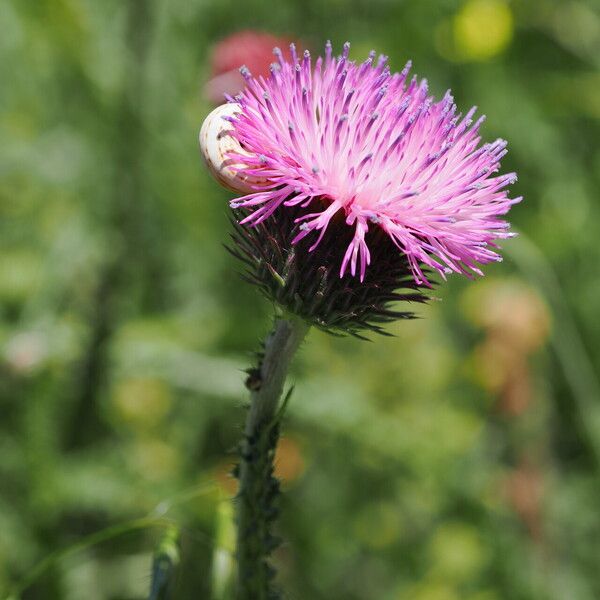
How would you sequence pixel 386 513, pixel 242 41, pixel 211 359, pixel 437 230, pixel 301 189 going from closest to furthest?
pixel 301 189 → pixel 437 230 → pixel 211 359 → pixel 242 41 → pixel 386 513

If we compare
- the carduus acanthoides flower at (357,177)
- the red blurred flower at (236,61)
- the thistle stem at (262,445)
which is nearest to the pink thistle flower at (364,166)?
the carduus acanthoides flower at (357,177)

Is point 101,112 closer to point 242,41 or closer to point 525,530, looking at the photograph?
point 242,41

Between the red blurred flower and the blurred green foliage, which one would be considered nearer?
the blurred green foliage

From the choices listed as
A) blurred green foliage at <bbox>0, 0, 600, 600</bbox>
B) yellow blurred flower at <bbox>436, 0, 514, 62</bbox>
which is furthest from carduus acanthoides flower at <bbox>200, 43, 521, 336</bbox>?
yellow blurred flower at <bbox>436, 0, 514, 62</bbox>

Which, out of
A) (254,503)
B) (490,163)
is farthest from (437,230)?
(254,503)

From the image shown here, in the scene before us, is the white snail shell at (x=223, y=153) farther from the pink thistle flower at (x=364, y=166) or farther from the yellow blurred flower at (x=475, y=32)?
the yellow blurred flower at (x=475, y=32)

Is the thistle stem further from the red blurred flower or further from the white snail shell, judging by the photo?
the red blurred flower

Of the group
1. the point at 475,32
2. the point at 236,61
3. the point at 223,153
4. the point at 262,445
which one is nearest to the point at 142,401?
the point at 236,61

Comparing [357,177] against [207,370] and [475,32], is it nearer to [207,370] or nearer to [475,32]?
[207,370]
